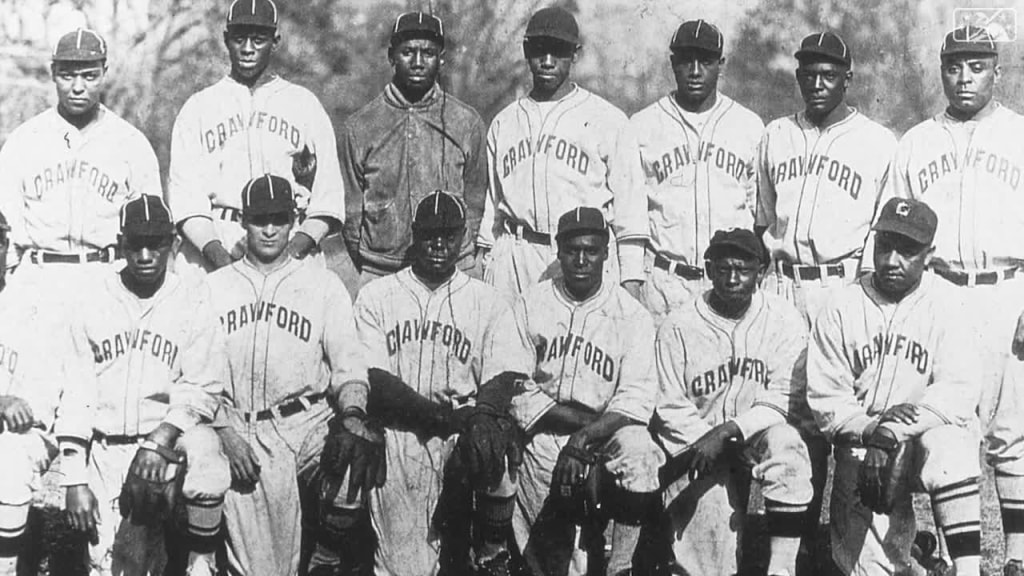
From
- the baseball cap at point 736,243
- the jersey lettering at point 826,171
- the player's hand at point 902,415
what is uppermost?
the jersey lettering at point 826,171

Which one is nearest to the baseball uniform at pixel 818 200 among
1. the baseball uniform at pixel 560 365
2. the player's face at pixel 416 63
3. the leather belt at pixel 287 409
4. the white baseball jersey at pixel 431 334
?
the baseball uniform at pixel 560 365

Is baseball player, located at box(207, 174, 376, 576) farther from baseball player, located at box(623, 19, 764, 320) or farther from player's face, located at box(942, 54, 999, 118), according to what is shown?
player's face, located at box(942, 54, 999, 118)

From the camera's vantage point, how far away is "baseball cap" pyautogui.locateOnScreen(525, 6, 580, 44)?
716cm

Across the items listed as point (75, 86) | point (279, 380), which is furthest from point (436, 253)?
point (75, 86)

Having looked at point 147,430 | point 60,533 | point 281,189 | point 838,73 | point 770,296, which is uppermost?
point 838,73

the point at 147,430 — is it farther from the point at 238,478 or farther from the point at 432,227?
the point at 432,227

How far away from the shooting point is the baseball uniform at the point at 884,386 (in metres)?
6.40

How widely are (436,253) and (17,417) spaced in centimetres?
198

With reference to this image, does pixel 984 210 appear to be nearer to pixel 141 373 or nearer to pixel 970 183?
pixel 970 183

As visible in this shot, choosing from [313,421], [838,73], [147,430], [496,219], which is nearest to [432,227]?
[496,219]

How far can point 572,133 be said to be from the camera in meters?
7.17

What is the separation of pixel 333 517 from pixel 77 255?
1.80 metres

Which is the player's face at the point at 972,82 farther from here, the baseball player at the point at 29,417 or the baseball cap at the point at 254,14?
the baseball player at the point at 29,417

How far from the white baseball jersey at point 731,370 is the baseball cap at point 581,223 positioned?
60 cm
